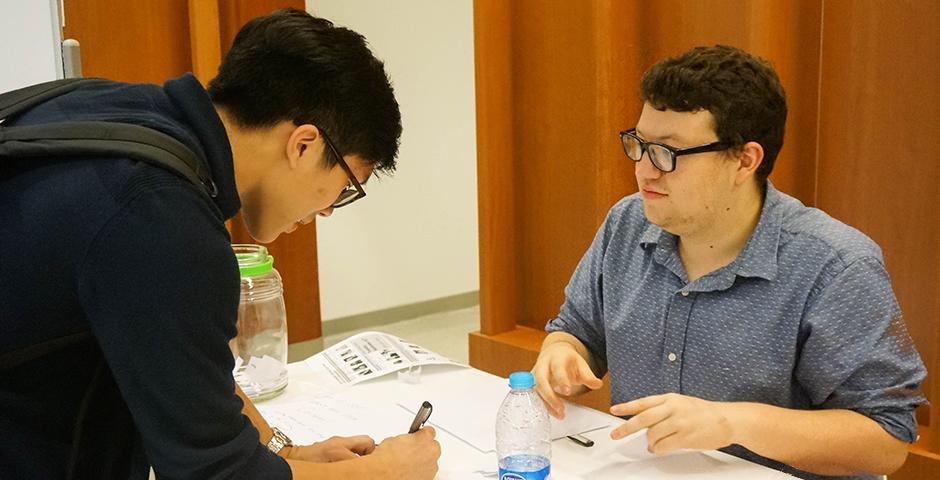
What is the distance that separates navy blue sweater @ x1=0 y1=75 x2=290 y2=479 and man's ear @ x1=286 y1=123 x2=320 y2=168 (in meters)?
0.10

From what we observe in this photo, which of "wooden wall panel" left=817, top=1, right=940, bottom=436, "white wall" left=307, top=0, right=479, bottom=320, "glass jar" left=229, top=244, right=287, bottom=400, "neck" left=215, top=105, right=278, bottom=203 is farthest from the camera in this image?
"white wall" left=307, top=0, right=479, bottom=320

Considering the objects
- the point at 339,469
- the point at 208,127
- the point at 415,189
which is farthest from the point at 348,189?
the point at 415,189

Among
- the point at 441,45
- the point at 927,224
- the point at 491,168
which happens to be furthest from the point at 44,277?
the point at 441,45

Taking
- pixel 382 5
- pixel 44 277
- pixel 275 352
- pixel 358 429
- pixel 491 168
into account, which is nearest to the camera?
pixel 44 277

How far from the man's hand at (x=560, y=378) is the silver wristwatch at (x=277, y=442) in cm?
48

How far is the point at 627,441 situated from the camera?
1551 millimetres

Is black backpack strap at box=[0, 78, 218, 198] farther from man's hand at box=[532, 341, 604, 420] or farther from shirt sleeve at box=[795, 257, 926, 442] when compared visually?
shirt sleeve at box=[795, 257, 926, 442]

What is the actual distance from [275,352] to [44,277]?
3.43 feet

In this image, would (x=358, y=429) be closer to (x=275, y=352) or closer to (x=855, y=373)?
(x=275, y=352)

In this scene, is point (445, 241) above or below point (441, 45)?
below

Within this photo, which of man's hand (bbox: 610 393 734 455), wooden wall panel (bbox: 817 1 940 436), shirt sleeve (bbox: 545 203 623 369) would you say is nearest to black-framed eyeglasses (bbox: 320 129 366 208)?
man's hand (bbox: 610 393 734 455)

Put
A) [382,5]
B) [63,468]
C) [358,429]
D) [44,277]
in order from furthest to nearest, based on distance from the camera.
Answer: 1. [382,5]
2. [358,429]
3. [63,468]
4. [44,277]

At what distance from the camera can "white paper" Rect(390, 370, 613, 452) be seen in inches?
62.9

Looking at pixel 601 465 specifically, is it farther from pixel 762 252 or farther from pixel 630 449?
pixel 762 252
